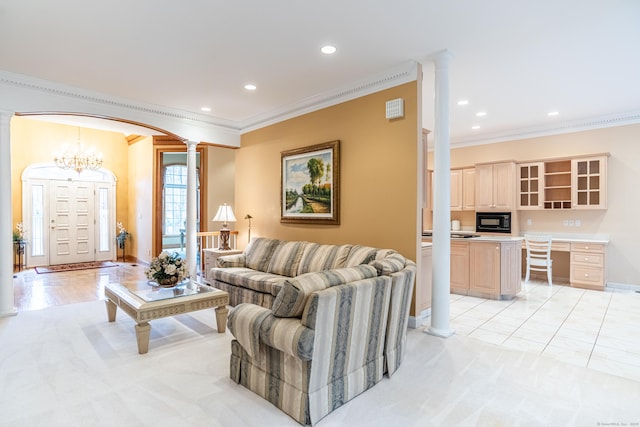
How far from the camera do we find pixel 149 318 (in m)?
3.17

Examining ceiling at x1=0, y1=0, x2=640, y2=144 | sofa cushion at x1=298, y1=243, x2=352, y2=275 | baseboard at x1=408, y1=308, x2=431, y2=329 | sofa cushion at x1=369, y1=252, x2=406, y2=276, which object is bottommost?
baseboard at x1=408, y1=308, x2=431, y2=329

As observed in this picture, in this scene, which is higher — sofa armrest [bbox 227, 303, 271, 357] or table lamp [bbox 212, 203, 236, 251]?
table lamp [bbox 212, 203, 236, 251]

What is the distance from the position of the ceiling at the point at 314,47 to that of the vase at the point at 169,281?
2.37m

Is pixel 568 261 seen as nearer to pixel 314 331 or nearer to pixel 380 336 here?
pixel 380 336

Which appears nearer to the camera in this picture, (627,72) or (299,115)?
(627,72)

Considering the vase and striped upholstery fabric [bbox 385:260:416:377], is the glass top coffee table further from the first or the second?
striped upholstery fabric [bbox 385:260:416:377]

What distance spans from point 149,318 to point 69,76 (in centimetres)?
320

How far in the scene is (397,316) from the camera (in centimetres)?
276

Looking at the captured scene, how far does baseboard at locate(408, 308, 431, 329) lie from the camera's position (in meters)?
3.91

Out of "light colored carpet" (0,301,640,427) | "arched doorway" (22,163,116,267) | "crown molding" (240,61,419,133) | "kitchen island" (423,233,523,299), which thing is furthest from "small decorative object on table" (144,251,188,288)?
"arched doorway" (22,163,116,267)

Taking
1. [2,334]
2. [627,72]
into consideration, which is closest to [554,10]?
[627,72]

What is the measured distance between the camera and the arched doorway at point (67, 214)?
7.83 m

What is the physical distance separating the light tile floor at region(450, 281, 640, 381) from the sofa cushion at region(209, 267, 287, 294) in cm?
221

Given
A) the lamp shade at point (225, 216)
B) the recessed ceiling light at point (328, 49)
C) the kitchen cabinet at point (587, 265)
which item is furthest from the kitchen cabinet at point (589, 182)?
the lamp shade at point (225, 216)
